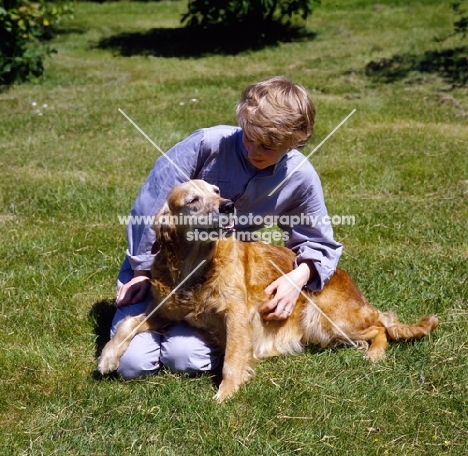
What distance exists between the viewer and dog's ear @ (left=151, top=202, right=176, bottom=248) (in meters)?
3.81

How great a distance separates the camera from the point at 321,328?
4129 mm

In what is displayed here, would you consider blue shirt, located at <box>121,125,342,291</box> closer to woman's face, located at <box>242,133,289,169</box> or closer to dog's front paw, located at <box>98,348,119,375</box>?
woman's face, located at <box>242,133,289,169</box>

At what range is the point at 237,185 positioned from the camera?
13.3ft

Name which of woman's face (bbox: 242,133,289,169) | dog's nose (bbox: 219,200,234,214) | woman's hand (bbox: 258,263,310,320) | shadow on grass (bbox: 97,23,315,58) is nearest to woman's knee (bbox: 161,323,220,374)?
woman's hand (bbox: 258,263,310,320)

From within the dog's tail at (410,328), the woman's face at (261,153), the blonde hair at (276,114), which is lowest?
the dog's tail at (410,328)

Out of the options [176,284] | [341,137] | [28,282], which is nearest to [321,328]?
[176,284]

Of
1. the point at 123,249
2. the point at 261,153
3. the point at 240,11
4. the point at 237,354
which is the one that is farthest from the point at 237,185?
the point at 240,11

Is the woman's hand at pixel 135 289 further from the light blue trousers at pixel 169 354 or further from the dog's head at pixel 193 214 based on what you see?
the dog's head at pixel 193 214

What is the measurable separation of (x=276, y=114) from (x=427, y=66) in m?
9.47

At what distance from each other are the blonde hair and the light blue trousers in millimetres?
→ 1215

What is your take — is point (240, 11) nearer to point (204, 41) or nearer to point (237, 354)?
point (204, 41)

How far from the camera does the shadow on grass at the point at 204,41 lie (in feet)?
49.9

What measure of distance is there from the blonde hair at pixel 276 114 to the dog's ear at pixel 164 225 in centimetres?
64

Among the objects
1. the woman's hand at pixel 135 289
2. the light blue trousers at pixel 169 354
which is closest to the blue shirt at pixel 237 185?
the woman's hand at pixel 135 289
